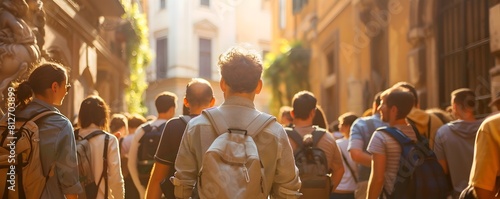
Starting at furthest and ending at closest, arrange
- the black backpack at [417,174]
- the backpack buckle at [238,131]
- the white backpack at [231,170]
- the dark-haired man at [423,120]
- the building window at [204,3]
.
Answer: the building window at [204,3] → the dark-haired man at [423,120] → the black backpack at [417,174] → the backpack buckle at [238,131] → the white backpack at [231,170]

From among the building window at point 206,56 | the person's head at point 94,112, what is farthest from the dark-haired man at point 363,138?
the building window at point 206,56

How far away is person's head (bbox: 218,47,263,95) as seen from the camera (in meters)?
3.49

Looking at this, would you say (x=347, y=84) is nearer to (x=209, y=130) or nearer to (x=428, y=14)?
(x=428, y=14)

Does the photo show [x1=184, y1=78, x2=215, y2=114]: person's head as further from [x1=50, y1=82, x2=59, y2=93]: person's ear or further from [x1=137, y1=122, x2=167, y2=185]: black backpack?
[x1=137, y1=122, x2=167, y2=185]: black backpack

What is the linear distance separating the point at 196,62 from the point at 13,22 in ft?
96.1

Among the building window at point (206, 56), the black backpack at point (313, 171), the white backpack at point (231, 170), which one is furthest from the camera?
the building window at point (206, 56)

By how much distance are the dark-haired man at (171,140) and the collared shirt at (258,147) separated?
1034mm

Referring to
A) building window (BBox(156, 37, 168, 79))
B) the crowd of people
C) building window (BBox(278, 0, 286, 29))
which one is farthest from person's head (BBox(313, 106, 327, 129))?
building window (BBox(156, 37, 168, 79))

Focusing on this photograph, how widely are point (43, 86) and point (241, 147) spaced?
1510mm

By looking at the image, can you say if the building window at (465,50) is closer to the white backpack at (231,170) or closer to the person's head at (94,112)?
the person's head at (94,112)

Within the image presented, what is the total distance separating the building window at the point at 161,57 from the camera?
35875mm

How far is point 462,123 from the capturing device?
619 cm

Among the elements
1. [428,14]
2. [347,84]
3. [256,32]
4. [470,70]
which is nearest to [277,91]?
[347,84]

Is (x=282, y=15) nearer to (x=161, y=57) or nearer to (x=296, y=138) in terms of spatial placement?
(x=161, y=57)
